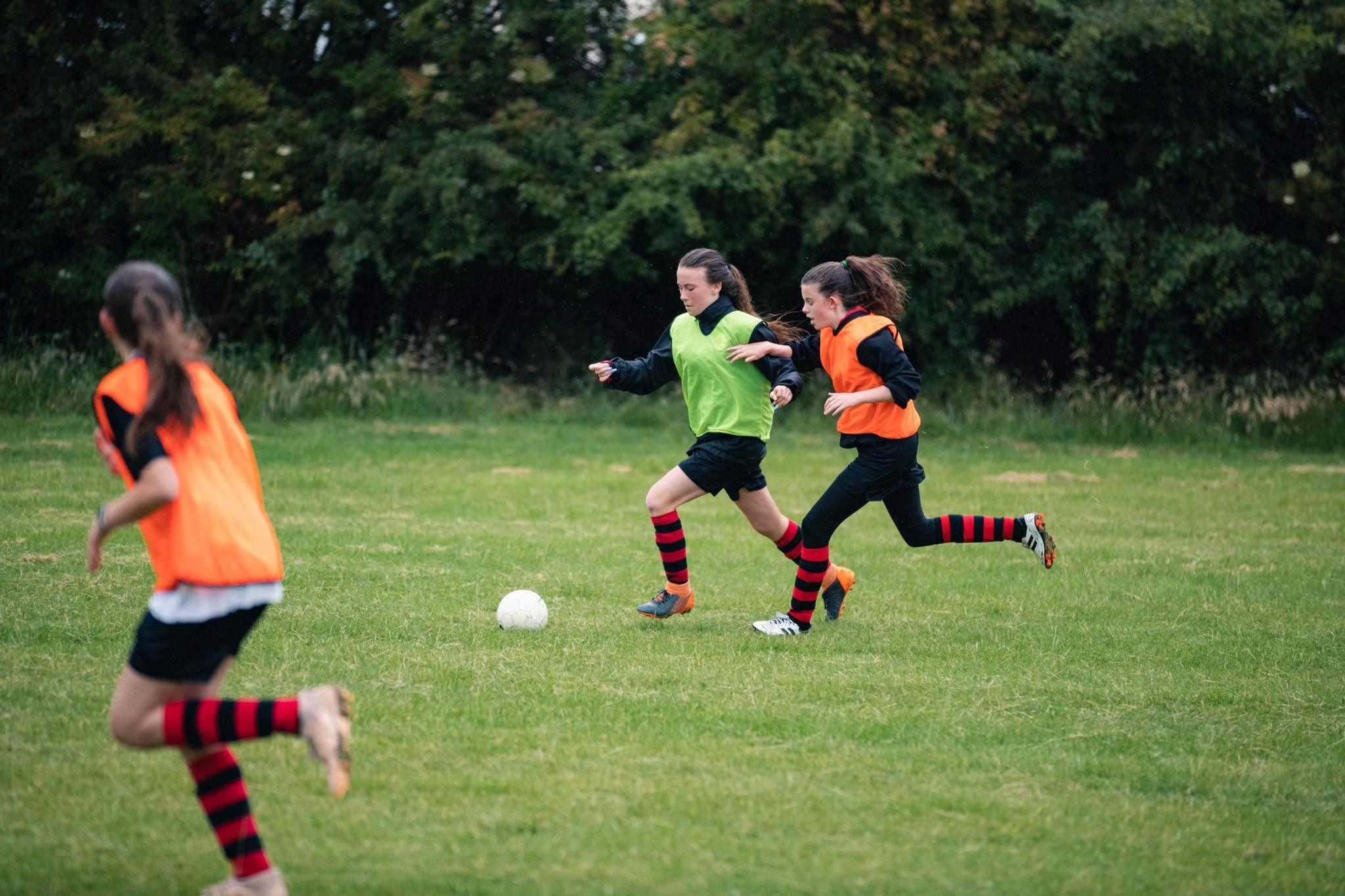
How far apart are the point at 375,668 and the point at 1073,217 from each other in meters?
15.2

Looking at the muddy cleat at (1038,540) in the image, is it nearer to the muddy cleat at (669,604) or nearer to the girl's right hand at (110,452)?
the muddy cleat at (669,604)

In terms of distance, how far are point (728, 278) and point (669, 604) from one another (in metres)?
1.71

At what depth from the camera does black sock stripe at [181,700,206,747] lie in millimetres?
3482

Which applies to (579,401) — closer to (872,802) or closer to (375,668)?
(375,668)

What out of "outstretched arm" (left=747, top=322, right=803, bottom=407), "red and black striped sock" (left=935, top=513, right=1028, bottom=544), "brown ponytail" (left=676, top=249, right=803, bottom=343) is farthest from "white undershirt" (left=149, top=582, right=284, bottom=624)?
"red and black striped sock" (left=935, top=513, right=1028, bottom=544)

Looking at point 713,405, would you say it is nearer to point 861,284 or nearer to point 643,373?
point 643,373

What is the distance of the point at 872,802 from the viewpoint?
170 inches

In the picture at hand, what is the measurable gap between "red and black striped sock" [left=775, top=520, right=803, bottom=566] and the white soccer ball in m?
1.38

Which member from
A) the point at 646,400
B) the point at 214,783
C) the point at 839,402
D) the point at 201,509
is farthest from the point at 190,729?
the point at 646,400

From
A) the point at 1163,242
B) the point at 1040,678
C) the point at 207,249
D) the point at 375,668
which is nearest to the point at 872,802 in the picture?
the point at 1040,678

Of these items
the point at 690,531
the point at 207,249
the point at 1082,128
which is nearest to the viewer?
the point at 690,531

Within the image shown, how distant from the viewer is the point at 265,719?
3502mm

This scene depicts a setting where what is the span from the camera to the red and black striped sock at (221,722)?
348 cm

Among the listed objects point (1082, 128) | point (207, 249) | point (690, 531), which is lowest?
point (690, 531)
